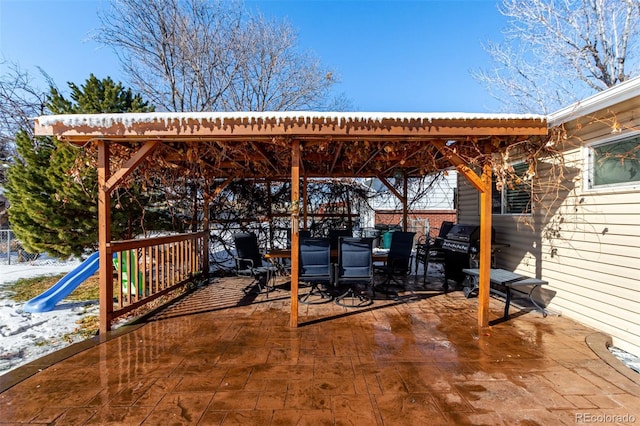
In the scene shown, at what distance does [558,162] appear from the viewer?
400 cm

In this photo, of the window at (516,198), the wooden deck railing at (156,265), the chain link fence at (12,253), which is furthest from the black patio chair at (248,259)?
the chain link fence at (12,253)

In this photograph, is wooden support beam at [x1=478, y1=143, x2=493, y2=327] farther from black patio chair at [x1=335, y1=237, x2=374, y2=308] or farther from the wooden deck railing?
the wooden deck railing

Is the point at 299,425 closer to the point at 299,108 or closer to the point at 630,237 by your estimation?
the point at 630,237

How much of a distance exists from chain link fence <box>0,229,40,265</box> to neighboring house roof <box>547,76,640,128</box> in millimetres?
11670

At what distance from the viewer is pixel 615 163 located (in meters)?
3.33

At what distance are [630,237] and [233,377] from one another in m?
4.08

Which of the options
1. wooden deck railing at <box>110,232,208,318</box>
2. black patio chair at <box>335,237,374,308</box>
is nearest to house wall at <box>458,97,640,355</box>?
black patio chair at <box>335,237,374,308</box>

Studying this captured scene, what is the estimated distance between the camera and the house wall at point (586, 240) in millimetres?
3121

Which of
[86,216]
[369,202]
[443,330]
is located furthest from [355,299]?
[86,216]

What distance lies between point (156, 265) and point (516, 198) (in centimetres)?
576

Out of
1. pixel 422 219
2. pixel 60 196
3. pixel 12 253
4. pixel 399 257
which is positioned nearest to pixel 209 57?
pixel 60 196

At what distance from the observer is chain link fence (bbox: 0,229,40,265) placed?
28.4 feet

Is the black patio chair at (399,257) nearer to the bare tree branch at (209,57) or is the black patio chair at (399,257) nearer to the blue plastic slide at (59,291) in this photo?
the blue plastic slide at (59,291)

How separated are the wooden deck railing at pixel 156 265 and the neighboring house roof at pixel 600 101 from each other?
536 cm
